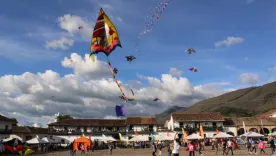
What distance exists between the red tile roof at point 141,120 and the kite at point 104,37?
2292 inches

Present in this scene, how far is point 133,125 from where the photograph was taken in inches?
2869

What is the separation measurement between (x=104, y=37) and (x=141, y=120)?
196 feet

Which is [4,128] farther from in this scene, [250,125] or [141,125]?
[250,125]

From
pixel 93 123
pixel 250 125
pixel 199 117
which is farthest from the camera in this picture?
pixel 93 123

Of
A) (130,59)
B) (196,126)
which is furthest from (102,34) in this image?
(196,126)

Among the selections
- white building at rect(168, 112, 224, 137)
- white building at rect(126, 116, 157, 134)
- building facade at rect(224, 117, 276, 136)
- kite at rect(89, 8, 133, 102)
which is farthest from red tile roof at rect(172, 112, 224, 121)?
kite at rect(89, 8, 133, 102)

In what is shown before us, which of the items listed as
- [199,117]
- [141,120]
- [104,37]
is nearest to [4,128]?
[141,120]

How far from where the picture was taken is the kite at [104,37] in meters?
14.9

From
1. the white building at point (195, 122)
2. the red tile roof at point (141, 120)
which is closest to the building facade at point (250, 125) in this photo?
the white building at point (195, 122)

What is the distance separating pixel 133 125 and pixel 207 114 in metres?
17.1

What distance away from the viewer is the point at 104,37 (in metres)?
15.3

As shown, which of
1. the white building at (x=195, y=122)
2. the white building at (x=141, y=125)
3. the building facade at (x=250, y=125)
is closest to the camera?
the building facade at (x=250, y=125)

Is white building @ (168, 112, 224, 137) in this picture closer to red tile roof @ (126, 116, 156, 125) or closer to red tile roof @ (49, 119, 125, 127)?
red tile roof @ (126, 116, 156, 125)

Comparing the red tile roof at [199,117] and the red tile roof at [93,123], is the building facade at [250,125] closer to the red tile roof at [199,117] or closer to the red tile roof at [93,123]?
the red tile roof at [199,117]
